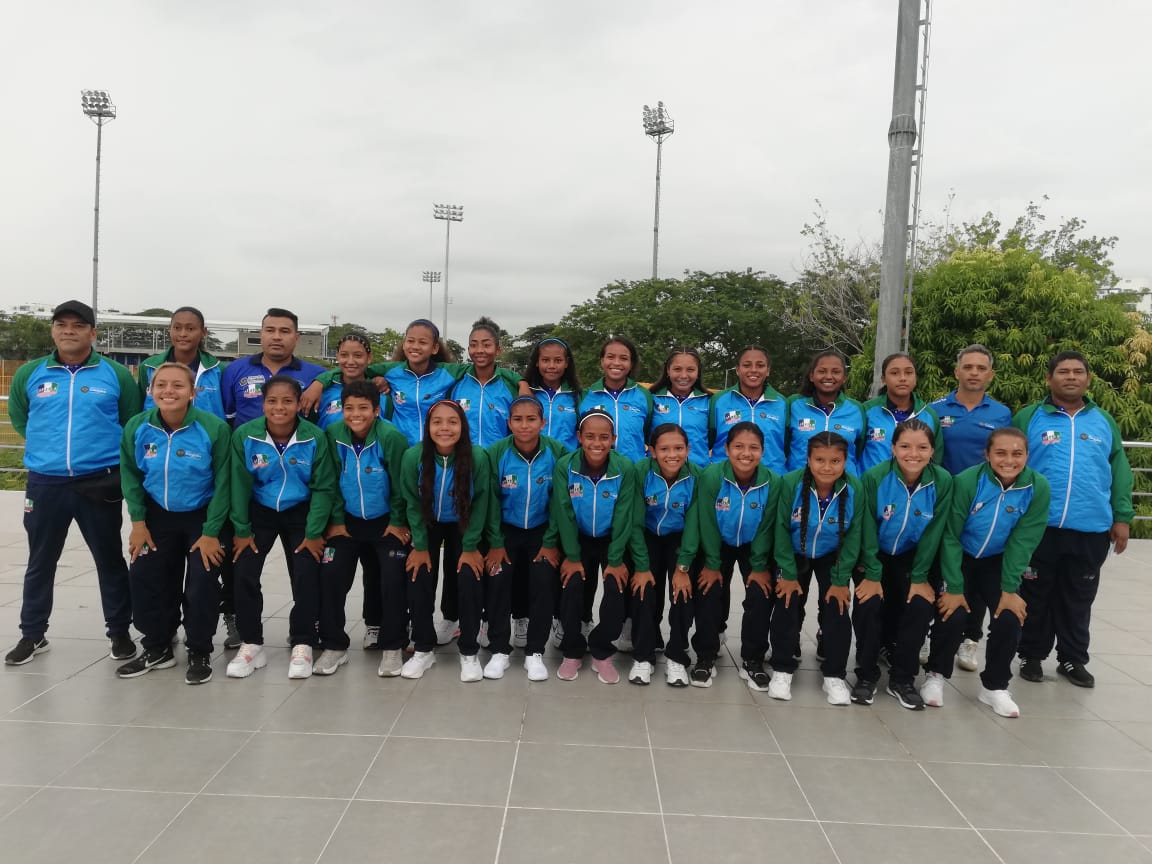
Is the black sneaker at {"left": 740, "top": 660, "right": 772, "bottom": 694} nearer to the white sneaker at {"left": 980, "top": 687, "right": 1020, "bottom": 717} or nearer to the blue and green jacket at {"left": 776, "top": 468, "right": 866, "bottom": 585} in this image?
the blue and green jacket at {"left": 776, "top": 468, "right": 866, "bottom": 585}

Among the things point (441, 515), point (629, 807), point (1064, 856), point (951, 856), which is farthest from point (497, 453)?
point (1064, 856)

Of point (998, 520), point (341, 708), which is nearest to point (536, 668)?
point (341, 708)

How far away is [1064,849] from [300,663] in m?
3.21

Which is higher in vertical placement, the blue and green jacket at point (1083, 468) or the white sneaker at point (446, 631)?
the blue and green jacket at point (1083, 468)

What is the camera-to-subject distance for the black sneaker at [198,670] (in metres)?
3.64

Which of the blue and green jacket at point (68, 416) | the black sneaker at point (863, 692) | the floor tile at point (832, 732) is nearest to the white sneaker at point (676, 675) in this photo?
the floor tile at point (832, 732)

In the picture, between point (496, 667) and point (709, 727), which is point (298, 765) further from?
point (709, 727)

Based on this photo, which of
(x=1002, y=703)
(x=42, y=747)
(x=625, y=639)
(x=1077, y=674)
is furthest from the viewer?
(x=625, y=639)

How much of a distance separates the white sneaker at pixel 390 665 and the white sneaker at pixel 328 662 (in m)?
0.21

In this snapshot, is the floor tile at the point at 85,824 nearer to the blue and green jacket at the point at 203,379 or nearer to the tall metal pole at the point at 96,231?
the blue and green jacket at the point at 203,379

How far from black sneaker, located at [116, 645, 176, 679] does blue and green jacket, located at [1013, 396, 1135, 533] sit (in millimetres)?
4463

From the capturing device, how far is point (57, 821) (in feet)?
8.00

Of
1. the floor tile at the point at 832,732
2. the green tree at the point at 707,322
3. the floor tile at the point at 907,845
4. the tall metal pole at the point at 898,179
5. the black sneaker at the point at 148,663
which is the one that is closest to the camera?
the floor tile at the point at 907,845

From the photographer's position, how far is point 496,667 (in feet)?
12.5
